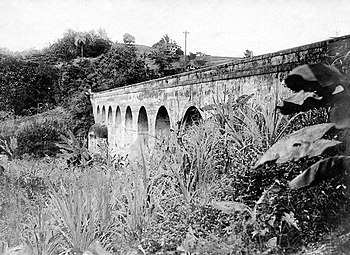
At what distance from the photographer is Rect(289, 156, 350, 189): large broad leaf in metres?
2.37

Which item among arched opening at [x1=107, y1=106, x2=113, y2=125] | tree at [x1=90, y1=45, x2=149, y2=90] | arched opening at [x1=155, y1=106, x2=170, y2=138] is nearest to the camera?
arched opening at [x1=155, y1=106, x2=170, y2=138]

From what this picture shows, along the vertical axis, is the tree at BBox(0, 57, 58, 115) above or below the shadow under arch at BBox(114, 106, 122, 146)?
above

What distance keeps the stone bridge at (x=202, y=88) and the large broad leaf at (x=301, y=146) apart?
953 millimetres

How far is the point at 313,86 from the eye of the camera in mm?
2518

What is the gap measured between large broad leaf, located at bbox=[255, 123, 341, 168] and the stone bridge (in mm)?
953

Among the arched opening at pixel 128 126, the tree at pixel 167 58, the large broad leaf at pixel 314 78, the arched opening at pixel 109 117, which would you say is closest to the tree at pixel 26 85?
the arched opening at pixel 109 117

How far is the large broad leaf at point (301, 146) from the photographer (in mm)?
2479

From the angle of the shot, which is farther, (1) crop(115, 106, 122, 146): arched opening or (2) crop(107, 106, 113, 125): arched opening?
(2) crop(107, 106, 113, 125): arched opening

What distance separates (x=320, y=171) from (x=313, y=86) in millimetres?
514

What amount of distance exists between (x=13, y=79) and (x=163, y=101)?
2343 centimetres

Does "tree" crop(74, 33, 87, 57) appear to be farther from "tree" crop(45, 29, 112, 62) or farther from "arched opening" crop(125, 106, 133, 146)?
"arched opening" crop(125, 106, 133, 146)

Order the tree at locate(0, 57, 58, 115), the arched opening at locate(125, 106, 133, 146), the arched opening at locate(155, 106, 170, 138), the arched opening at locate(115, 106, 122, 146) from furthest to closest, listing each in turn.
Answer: the tree at locate(0, 57, 58, 115) < the arched opening at locate(115, 106, 122, 146) < the arched opening at locate(125, 106, 133, 146) < the arched opening at locate(155, 106, 170, 138)

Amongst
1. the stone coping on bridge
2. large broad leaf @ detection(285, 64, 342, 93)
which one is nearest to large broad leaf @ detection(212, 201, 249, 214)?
large broad leaf @ detection(285, 64, 342, 93)

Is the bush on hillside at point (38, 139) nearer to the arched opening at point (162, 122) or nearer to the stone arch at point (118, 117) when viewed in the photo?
the stone arch at point (118, 117)
